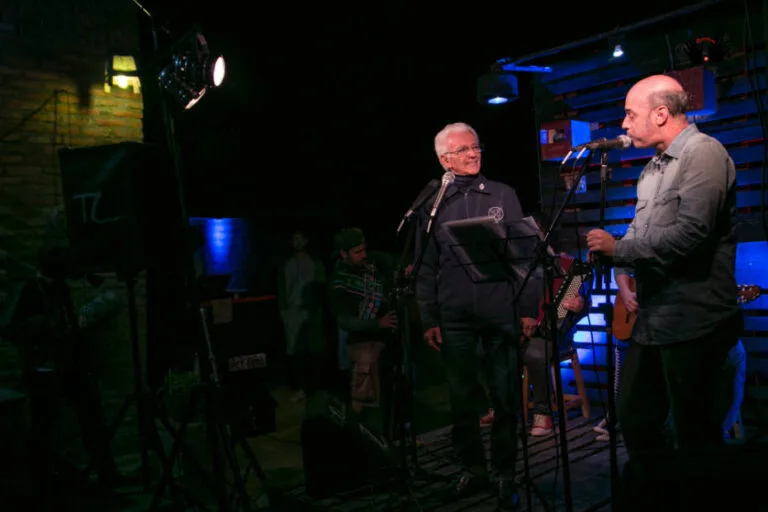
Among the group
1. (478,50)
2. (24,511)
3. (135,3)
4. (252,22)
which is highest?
(252,22)

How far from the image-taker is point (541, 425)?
594 centimetres

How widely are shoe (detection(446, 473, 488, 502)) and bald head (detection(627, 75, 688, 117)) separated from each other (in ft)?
7.98

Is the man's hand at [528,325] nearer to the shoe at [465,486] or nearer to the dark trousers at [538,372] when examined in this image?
the shoe at [465,486]

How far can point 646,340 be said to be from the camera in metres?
3.13

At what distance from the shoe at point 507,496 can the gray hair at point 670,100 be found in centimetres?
227

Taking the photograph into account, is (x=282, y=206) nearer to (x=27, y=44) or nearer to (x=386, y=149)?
(x=386, y=149)

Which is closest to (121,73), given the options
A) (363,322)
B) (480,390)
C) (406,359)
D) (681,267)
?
(363,322)

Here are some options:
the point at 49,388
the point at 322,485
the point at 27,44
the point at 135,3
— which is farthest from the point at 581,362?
the point at 27,44

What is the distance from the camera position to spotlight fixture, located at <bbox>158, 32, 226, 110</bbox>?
4676 millimetres

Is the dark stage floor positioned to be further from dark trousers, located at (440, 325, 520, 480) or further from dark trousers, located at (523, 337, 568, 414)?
dark trousers, located at (523, 337, 568, 414)

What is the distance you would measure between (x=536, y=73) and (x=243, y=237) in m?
6.70

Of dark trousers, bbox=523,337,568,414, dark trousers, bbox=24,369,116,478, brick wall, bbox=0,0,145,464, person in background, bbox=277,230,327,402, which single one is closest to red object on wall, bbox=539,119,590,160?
dark trousers, bbox=523,337,568,414

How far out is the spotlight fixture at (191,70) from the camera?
4.68 m

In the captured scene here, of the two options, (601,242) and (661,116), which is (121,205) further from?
(661,116)
